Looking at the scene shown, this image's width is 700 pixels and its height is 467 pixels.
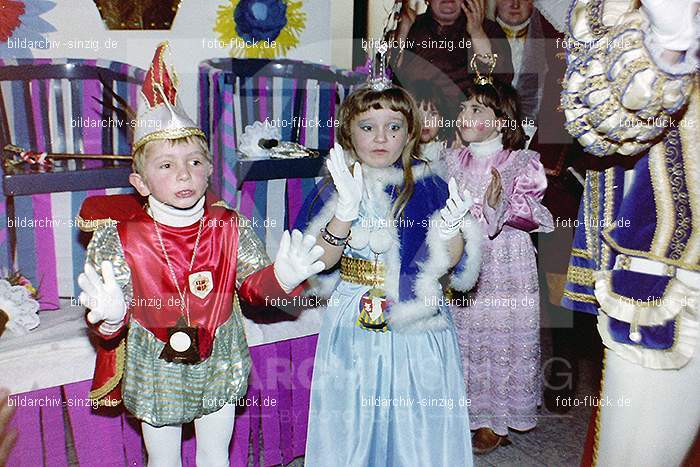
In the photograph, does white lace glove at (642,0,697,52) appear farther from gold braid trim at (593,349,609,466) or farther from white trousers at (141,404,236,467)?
white trousers at (141,404,236,467)

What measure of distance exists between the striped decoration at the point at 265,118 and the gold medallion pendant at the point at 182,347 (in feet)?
3.30

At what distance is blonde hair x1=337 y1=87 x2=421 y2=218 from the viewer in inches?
84.8

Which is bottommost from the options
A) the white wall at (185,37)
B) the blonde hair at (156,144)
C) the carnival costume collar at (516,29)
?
the blonde hair at (156,144)

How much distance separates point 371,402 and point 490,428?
3.09 feet

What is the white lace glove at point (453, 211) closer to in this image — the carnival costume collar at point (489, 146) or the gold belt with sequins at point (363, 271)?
the gold belt with sequins at point (363, 271)

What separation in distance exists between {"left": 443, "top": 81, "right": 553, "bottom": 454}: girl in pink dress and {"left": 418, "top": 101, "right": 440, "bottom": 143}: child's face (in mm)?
224

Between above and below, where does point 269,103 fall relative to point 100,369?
above

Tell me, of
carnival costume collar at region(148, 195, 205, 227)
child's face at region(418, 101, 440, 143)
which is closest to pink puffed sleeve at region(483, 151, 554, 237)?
child's face at region(418, 101, 440, 143)

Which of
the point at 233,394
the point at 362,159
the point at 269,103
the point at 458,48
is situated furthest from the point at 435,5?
the point at 233,394

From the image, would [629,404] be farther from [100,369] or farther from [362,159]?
[100,369]

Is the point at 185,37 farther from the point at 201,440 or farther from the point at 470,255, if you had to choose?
the point at 201,440

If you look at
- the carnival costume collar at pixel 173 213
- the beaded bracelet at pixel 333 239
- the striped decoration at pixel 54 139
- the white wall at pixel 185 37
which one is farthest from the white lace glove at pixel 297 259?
the white wall at pixel 185 37

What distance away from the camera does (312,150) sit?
321 cm

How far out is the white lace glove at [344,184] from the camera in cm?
191
